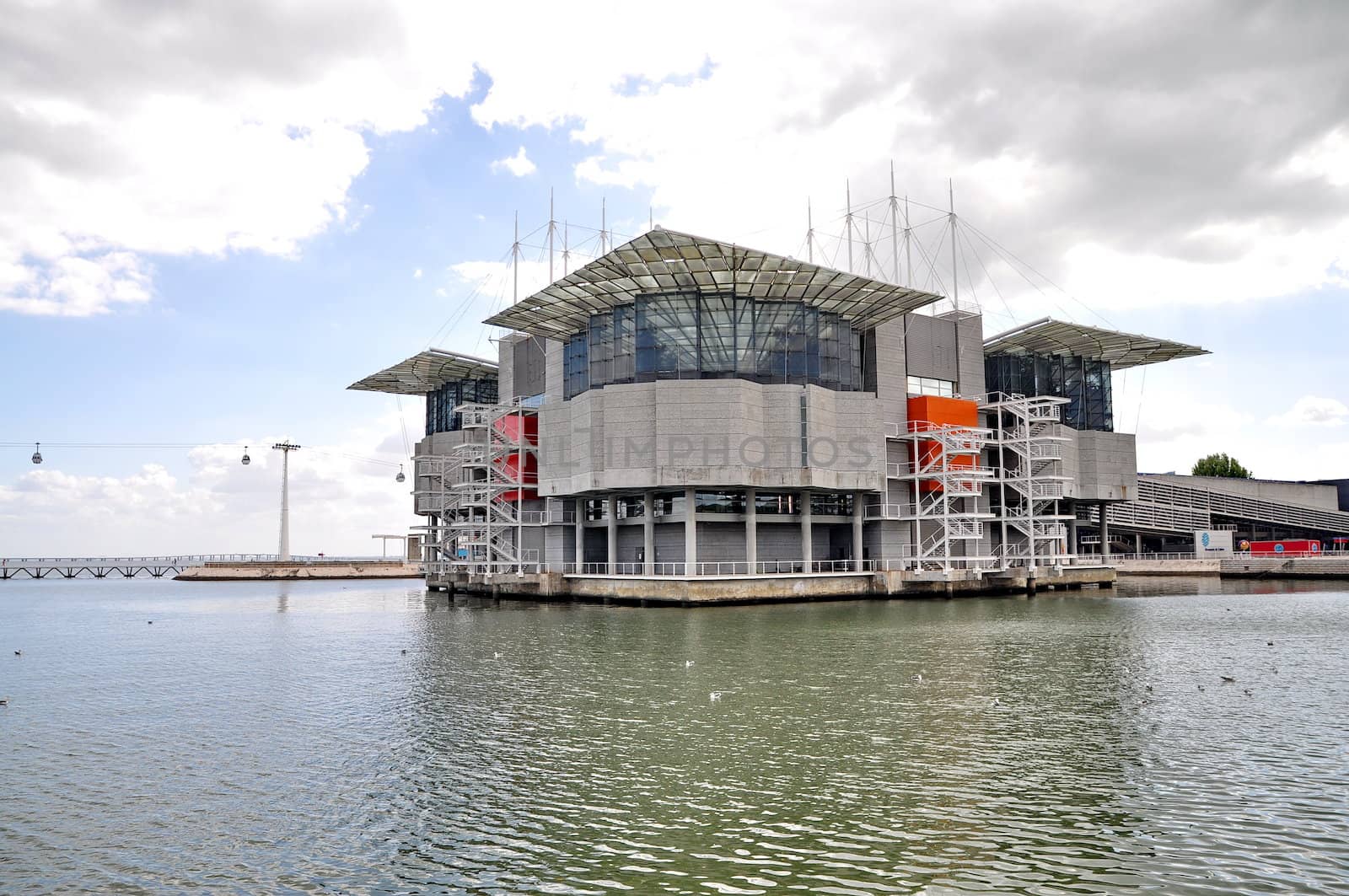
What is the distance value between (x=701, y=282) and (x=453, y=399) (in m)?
57.7

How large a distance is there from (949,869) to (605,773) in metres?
7.87

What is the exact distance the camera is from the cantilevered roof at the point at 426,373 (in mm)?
111312

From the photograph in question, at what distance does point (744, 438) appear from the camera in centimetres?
7062

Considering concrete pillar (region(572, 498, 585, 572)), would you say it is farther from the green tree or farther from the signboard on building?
the green tree

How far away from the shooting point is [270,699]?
29469mm

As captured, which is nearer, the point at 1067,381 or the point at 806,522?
the point at 806,522

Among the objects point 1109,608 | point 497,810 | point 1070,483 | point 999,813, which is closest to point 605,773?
point 497,810

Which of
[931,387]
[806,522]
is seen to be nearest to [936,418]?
[931,387]

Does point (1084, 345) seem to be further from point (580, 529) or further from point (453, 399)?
point (453, 399)

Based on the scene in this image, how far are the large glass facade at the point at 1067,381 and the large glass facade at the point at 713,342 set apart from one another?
3356cm

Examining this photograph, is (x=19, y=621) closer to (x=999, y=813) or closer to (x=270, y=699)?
(x=270, y=699)

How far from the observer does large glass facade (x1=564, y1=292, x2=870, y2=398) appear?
74.4 m

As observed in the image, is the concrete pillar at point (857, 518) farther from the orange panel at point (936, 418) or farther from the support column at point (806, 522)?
the orange panel at point (936, 418)

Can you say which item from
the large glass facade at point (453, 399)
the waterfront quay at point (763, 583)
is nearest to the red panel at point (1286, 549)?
the waterfront quay at point (763, 583)
